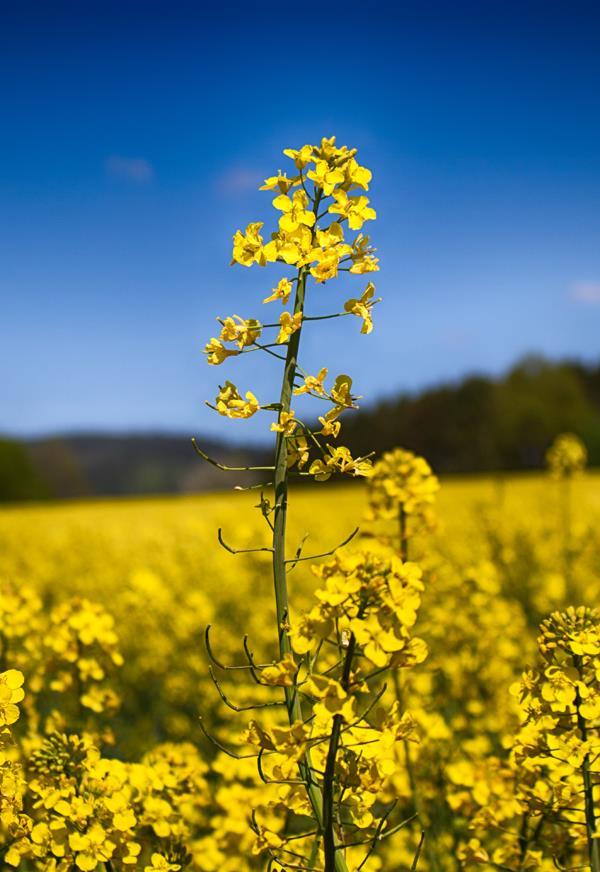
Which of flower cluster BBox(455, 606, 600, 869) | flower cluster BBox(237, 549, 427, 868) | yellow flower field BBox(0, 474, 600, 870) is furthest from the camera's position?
yellow flower field BBox(0, 474, 600, 870)

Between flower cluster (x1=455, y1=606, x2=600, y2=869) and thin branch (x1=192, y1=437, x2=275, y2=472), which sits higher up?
thin branch (x1=192, y1=437, x2=275, y2=472)

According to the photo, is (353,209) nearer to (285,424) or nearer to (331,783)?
(285,424)

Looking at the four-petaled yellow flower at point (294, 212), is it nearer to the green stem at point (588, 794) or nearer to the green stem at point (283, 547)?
the green stem at point (283, 547)

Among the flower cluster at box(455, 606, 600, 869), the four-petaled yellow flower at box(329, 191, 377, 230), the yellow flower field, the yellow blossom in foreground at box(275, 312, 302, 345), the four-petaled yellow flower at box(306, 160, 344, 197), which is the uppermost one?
the four-petaled yellow flower at box(306, 160, 344, 197)

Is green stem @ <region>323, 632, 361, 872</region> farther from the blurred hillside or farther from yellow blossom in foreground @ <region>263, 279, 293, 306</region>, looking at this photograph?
the blurred hillside

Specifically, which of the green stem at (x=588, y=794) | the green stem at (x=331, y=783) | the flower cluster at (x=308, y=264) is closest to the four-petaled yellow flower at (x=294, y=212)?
the flower cluster at (x=308, y=264)

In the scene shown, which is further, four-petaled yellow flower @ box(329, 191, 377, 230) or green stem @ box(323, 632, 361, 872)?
four-petaled yellow flower @ box(329, 191, 377, 230)

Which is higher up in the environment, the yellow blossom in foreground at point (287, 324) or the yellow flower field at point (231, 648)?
the yellow blossom in foreground at point (287, 324)

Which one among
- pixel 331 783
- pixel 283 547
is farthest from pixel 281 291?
pixel 331 783

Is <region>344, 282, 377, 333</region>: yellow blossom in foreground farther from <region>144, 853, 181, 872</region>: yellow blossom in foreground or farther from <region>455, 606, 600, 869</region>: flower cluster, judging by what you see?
<region>144, 853, 181, 872</region>: yellow blossom in foreground

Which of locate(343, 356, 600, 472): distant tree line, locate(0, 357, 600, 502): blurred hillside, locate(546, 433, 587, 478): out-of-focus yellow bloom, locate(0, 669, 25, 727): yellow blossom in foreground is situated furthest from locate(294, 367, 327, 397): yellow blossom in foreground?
locate(343, 356, 600, 472): distant tree line

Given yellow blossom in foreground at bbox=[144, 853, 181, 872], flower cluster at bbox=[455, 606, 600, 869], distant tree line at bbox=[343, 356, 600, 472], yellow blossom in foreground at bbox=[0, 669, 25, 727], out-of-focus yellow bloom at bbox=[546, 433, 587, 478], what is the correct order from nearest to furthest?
1. yellow blossom in foreground at bbox=[0, 669, 25, 727]
2. flower cluster at bbox=[455, 606, 600, 869]
3. yellow blossom in foreground at bbox=[144, 853, 181, 872]
4. out-of-focus yellow bloom at bbox=[546, 433, 587, 478]
5. distant tree line at bbox=[343, 356, 600, 472]

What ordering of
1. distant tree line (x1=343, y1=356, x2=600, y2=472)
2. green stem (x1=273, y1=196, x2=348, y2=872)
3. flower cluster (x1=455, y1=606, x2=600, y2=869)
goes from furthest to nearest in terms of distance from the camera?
distant tree line (x1=343, y1=356, x2=600, y2=472) < flower cluster (x1=455, y1=606, x2=600, y2=869) < green stem (x1=273, y1=196, x2=348, y2=872)

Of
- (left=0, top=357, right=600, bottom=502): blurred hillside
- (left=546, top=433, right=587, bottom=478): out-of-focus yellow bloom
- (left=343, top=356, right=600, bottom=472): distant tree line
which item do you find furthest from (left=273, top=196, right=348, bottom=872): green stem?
(left=343, top=356, right=600, bottom=472): distant tree line
